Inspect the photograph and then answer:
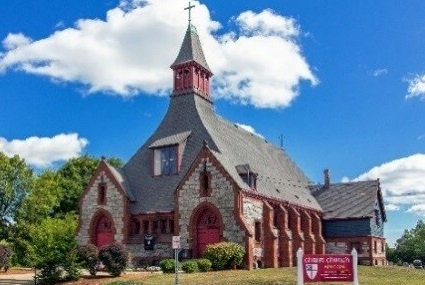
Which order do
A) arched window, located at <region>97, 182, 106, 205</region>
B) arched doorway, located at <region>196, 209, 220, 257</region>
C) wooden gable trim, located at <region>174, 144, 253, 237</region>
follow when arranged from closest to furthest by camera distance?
wooden gable trim, located at <region>174, 144, 253, 237</region>, arched doorway, located at <region>196, 209, 220, 257</region>, arched window, located at <region>97, 182, 106, 205</region>

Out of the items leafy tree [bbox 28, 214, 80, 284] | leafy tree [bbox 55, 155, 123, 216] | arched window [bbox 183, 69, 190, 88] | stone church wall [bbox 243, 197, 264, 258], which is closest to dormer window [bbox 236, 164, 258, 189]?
stone church wall [bbox 243, 197, 264, 258]

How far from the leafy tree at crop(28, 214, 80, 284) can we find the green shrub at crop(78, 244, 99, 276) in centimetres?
63

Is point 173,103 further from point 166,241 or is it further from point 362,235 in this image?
point 362,235

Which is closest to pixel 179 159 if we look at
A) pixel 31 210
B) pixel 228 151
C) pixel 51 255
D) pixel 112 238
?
pixel 228 151

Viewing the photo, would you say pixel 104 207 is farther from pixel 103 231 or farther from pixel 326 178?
pixel 326 178

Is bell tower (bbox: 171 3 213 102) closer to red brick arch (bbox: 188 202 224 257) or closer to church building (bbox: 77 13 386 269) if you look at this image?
church building (bbox: 77 13 386 269)

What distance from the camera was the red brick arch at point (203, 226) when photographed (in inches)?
1580

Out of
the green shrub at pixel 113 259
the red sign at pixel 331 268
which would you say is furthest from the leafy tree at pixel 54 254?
the red sign at pixel 331 268

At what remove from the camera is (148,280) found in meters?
29.8

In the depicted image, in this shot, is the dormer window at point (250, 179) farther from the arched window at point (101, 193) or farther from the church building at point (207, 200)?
the arched window at point (101, 193)

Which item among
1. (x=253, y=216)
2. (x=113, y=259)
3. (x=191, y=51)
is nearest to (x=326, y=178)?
(x=191, y=51)

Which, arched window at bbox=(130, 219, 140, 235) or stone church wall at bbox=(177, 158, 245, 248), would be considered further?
arched window at bbox=(130, 219, 140, 235)

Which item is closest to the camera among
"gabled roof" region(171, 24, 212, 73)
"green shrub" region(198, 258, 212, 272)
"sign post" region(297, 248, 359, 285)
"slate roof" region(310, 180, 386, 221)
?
"sign post" region(297, 248, 359, 285)

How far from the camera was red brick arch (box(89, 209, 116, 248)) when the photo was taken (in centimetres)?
4500
